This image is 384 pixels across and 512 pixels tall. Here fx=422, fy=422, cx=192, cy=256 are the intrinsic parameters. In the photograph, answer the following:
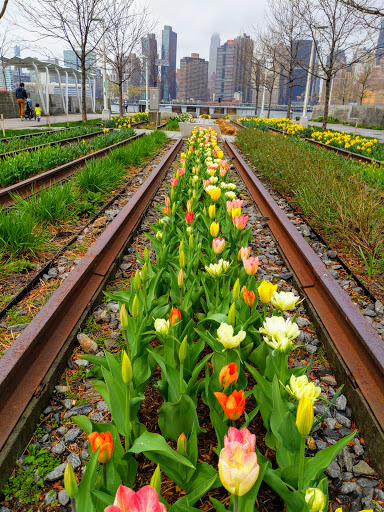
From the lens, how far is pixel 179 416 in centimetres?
155

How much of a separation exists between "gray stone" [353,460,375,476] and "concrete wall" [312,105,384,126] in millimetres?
27146

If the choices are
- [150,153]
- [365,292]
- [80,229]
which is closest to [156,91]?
[150,153]

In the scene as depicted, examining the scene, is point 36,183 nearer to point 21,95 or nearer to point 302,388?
point 302,388

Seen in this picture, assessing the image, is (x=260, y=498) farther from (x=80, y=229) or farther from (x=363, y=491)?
(x=80, y=229)

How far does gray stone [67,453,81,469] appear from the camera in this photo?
5.43 ft

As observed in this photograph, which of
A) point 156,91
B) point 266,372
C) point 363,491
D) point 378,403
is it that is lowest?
point 363,491

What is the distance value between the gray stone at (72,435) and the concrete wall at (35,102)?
2624 centimetres

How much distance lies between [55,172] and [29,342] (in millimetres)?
5381

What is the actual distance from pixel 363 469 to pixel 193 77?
166584mm

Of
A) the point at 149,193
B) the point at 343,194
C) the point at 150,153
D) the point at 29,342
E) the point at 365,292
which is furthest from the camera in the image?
the point at 150,153

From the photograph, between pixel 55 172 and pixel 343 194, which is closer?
pixel 343 194

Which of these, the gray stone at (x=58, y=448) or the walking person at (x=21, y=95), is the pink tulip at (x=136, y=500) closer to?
the gray stone at (x=58, y=448)

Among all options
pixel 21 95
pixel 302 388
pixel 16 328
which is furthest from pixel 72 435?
pixel 21 95

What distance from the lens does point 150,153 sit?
1097 cm
